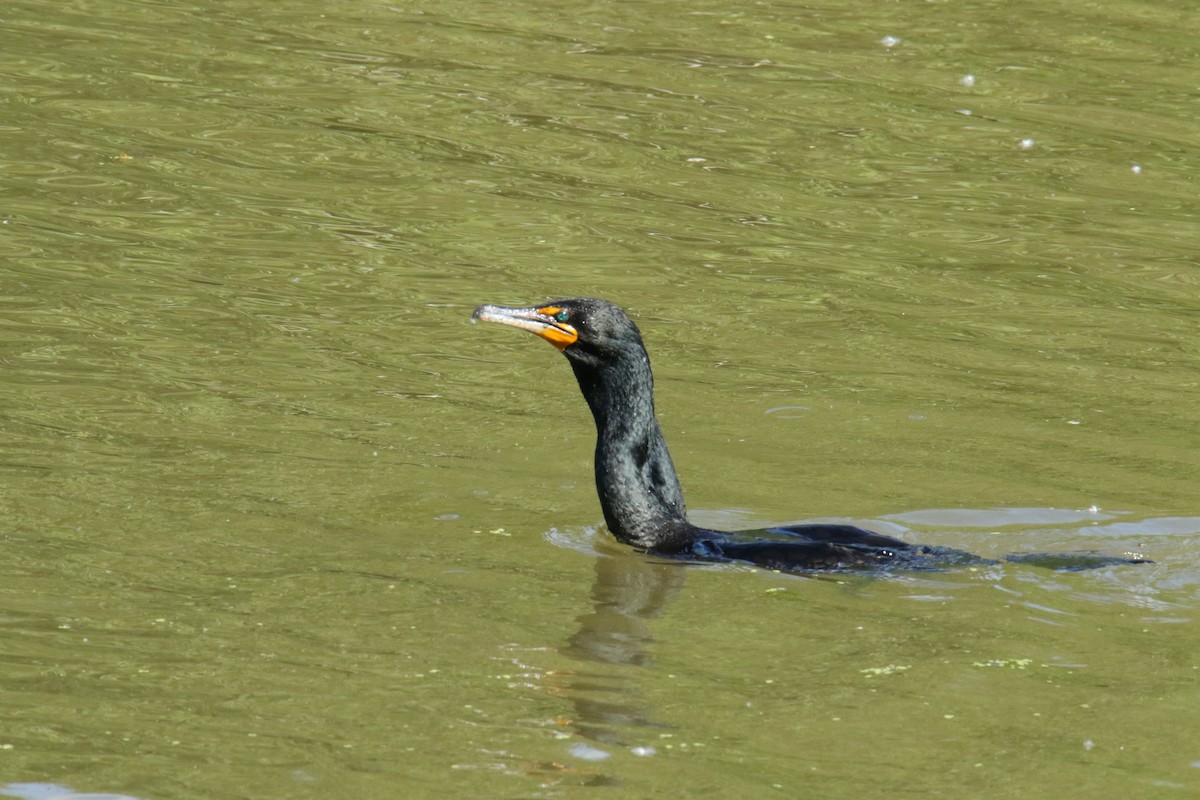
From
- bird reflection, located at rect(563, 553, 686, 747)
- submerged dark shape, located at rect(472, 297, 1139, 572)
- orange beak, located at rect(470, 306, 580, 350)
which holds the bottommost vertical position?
bird reflection, located at rect(563, 553, 686, 747)

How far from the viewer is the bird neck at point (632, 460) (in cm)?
859

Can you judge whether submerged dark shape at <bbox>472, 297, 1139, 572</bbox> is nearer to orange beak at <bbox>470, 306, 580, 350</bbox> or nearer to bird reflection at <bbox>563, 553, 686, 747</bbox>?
orange beak at <bbox>470, 306, 580, 350</bbox>

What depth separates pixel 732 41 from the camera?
18.3 m

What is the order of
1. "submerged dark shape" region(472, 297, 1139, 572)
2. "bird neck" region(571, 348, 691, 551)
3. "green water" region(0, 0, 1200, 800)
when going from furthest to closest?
"bird neck" region(571, 348, 691, 551), "submerged dark shape" region(472, 297, 1139, 572), "green water" region(0, 0, 1200, 800)

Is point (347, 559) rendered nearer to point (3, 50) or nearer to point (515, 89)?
point (515, 89)

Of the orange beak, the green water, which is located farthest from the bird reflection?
the orange beak

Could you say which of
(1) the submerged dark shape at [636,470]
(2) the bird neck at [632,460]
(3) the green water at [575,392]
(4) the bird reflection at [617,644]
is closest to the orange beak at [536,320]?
(1) the submerged dark shape at [636,470]

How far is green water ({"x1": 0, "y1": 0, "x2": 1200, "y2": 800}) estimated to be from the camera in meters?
6.39

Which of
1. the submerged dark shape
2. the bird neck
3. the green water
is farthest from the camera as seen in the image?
the bird neck

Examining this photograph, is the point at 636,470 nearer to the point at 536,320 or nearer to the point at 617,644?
the point at 536,320

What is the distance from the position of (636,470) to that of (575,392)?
203 cm

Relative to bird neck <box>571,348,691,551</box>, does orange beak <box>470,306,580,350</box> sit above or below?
Answer: above

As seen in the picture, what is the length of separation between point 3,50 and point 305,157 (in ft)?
12.3

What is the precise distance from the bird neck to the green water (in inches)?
8.5
